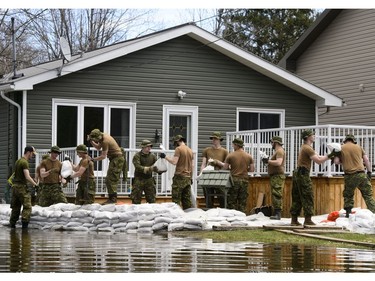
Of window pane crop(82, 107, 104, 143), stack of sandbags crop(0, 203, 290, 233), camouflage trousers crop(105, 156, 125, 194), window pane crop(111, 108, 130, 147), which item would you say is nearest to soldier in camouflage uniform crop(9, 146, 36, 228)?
stack of sandbags crop(0, 203, 290, 233)

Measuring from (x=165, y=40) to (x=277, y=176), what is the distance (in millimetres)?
6803

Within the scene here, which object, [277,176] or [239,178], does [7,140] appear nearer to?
[239,178]

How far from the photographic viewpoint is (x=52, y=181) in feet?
72.2

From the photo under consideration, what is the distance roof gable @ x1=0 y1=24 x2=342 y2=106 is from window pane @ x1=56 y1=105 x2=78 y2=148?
1.04 metres

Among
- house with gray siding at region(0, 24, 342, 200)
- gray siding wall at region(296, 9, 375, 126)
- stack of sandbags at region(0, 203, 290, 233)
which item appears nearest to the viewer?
stack of sandbags at region(0, 203, 290, 233)

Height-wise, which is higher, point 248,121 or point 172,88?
point 172,88

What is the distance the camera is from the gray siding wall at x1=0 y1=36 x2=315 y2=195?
25500 mm

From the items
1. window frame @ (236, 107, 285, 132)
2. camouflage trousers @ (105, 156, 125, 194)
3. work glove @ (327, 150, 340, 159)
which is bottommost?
camouflage trousers @ (105, 156, 125, 194)

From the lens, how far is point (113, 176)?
70.2ft

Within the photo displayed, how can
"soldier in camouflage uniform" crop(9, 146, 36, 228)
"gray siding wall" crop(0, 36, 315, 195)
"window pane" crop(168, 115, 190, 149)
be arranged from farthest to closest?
"window pane" crop(168, 115, 190, 149), "gray siding wall" crop(0, 36, 315, 195), "soldier in camouflage uniform" crop(9, 146, 36, 228)

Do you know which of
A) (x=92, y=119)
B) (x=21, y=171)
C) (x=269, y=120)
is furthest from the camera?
(x=269, y=120)

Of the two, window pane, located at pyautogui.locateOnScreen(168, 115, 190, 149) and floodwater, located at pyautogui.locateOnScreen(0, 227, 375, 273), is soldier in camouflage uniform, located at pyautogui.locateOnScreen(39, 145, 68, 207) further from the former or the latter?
window pane, located at pyautogui.locateOnScreen(168, 115, 190, 149)

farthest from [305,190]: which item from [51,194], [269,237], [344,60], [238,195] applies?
[344,60]

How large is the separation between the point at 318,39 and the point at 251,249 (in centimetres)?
1944
